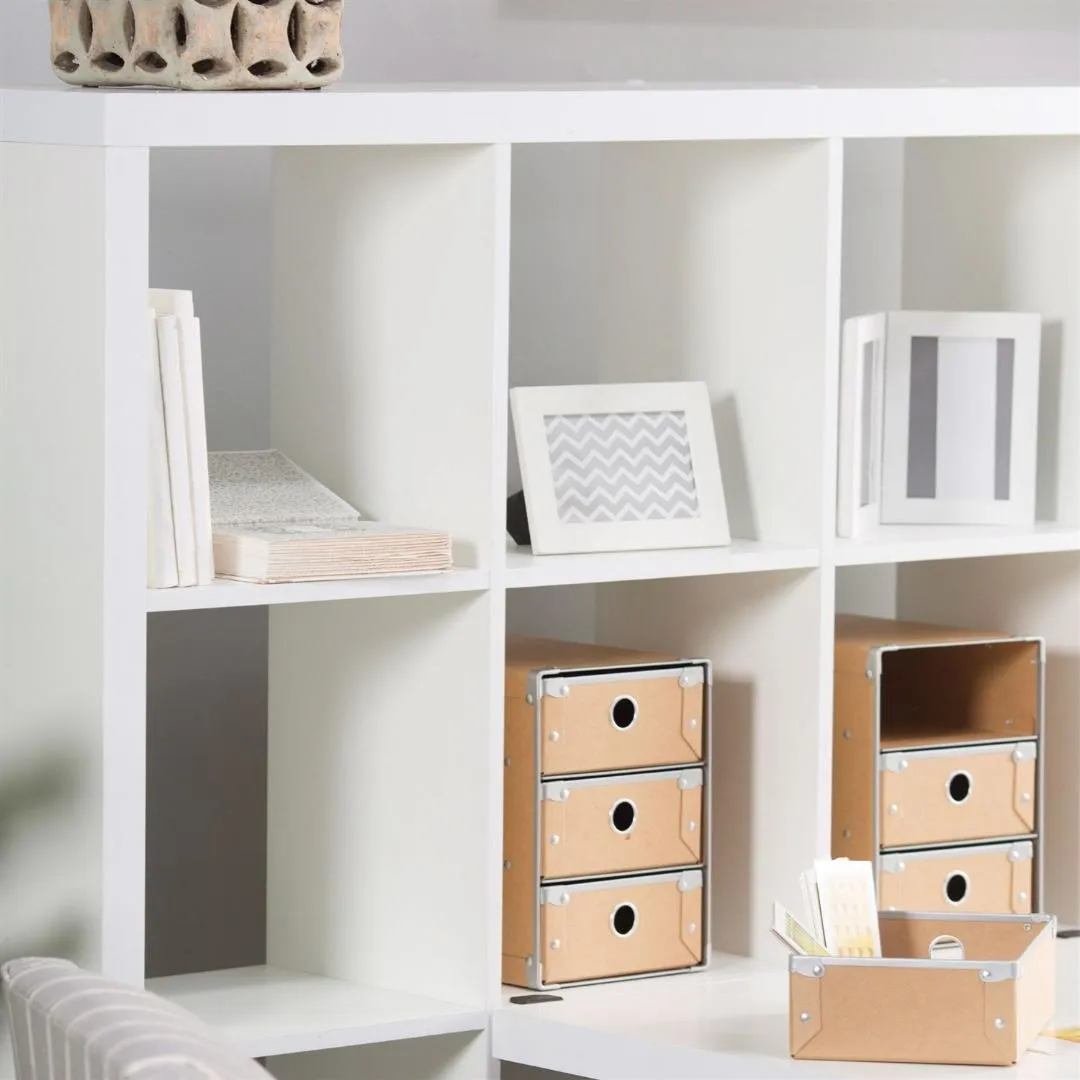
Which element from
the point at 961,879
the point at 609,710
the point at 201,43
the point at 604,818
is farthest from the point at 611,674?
the point at 201,43

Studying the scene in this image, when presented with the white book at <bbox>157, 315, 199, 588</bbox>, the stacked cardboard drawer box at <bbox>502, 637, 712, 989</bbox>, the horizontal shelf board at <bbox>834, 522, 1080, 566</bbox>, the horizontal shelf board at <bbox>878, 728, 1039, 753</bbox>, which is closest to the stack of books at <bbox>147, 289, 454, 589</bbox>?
the white book at <bbox>157, 315, 199, 588</bbox>

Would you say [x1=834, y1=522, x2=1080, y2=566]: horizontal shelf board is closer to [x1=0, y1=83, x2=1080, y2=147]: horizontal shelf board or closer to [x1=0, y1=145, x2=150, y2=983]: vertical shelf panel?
[x1=0, y1=83, x2=1080, y2=147]: horizontal shelf board

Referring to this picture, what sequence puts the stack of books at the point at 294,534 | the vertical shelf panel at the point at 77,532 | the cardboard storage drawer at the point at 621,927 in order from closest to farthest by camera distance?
the vertical shelf panel at the point at 77,532 → the stack of books at the point at 294,534 → the cardboard storage drawer at the point at 621,927

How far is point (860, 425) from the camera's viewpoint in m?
2.25

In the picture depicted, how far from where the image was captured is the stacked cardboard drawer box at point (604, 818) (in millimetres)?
2113

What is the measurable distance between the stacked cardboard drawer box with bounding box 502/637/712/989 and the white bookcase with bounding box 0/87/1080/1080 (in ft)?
0.16

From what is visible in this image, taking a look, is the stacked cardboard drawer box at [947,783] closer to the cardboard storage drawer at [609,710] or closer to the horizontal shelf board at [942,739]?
the horizontal shelf board at [942,739]

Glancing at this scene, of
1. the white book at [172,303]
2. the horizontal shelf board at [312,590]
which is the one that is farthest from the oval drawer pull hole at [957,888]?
the white book at [172,303]

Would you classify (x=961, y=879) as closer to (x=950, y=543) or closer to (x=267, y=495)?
(x=950, y=543)

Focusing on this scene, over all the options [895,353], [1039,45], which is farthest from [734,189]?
[1039,45]

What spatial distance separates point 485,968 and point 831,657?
448 mm

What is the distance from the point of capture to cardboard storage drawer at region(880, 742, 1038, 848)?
2271 millimetres

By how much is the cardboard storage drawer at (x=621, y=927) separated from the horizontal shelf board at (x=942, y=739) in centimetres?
25

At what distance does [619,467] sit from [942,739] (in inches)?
18.2
